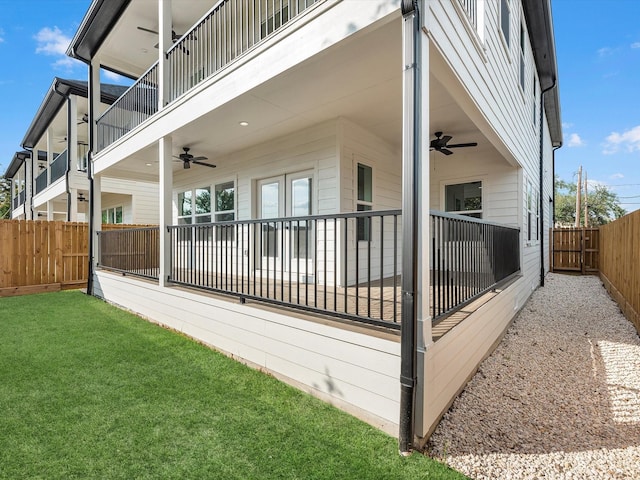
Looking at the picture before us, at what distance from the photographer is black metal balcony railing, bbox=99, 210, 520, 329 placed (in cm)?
290


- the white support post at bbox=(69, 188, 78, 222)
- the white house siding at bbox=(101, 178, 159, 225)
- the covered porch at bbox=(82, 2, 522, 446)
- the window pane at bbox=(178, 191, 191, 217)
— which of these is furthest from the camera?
the white house siding at bbox=(101, 178, 159, 225)

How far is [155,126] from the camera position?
566 cm

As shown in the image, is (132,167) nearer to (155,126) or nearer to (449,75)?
(155,126)

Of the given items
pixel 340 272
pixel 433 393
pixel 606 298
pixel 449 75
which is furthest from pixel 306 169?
pixel 606 298

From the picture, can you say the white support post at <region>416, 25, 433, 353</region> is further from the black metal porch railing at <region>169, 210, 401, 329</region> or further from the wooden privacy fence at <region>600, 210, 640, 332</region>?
the wooden privacy fence at <region>600, 210, 640, 332</region>

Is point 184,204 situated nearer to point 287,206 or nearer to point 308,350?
point 287,206

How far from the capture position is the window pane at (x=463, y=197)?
7.00 m

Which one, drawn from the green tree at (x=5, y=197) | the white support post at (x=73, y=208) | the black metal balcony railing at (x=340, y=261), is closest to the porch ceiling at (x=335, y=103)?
the black metal balcony railing at (x=340, y=261)

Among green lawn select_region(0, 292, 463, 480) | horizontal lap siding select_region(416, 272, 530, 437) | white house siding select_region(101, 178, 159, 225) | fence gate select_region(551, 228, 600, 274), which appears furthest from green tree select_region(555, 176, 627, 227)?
green lawn select_region(0, 292, 463, 480)

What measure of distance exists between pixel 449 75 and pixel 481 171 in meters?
4.25

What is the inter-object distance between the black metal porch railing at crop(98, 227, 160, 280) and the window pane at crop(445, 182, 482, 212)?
593 centimetres

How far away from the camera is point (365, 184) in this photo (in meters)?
6.11

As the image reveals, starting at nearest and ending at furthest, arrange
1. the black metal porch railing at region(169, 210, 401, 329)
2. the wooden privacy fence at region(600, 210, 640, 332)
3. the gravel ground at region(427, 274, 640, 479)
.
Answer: the gravel ground at region(427, 274, 640, 479), the black metal porch railing at region(169, 210, 401, 329), the wooden privacy fence at region(600, 210, 640, 332)

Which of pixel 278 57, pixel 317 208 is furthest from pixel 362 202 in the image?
pixel 278 57
